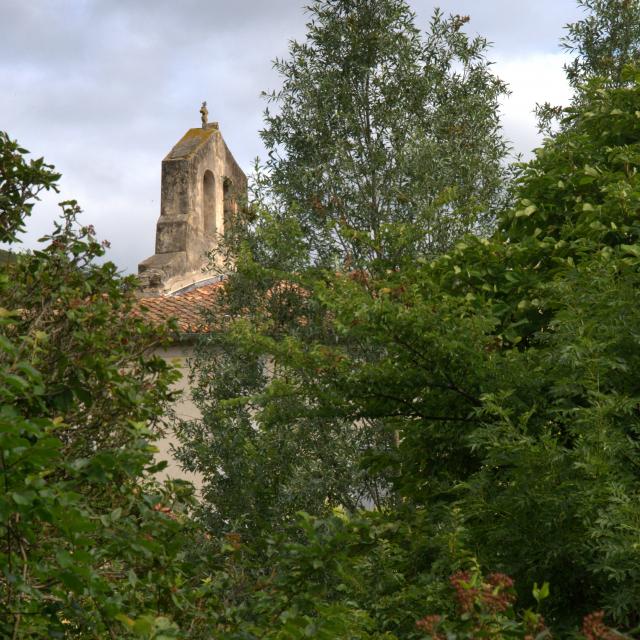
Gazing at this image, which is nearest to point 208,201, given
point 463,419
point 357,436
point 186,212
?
point 186,212

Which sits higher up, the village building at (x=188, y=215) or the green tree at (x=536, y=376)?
the village building at (x=188, y=215)

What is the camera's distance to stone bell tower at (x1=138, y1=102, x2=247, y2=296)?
21500mm

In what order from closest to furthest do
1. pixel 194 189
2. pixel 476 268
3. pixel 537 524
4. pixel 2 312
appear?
pixel 2 312
pixel 537 524
pixel 476 268
pixel 194 189

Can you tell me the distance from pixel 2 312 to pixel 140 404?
106 centimetres

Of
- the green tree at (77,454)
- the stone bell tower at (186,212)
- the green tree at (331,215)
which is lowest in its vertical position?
the green tree at (77,454)

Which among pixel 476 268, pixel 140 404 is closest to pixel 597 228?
pixel 476 268

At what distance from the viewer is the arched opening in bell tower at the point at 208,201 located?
75.4 feet

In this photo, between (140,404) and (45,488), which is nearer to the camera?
(45,488)

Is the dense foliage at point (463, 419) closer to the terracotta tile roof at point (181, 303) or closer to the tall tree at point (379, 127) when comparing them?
the tall tree at point (379, 127)

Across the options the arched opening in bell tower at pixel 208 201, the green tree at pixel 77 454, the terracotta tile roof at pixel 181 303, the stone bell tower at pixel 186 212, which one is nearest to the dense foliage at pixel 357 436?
the green tree at pixel 77 454

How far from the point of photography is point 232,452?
11.2 meters

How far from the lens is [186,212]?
22.2 meters

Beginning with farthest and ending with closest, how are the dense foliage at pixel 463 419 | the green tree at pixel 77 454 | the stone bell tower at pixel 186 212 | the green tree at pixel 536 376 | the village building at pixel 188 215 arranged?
the stone bell tower at pixel 186 212, the village building at pixel 188 215, the green tree at pixel 536 376, the dense foliage at pixel 463 419, the green tree at pixel 77 454

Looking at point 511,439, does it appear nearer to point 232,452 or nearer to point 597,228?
point 597,228
